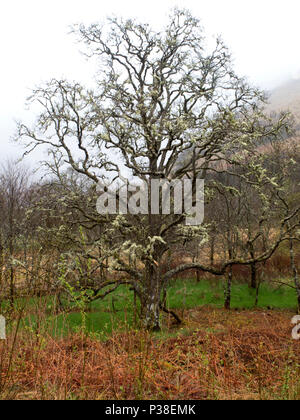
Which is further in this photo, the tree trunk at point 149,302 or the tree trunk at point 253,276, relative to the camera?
the tree trunk at point 253,276

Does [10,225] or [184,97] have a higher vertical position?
[184,97]

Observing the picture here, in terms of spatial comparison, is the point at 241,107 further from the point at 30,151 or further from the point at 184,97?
the point at 30,151

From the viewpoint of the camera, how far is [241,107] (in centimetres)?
1338

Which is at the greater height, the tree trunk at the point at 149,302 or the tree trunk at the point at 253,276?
the tree trunk at the point at 149,302

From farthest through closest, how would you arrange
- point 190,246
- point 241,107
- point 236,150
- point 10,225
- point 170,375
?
1. point 190,246
2. point 10,225
3. point 241,107
4. point 236,150
5. point 170,375

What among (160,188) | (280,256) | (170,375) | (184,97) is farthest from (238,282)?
Result: (170,375)

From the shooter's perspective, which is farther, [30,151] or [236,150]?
[30,151]

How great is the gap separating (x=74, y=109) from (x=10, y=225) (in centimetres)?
739

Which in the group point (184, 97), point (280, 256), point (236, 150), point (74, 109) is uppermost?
point (184, 97)

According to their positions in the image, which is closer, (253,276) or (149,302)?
(149,302)

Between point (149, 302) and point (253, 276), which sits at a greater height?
point (149, 302)

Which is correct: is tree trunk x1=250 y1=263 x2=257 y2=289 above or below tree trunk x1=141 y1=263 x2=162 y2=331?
below

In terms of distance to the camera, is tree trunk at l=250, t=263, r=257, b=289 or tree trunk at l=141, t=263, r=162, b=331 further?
tree trunk at l=250, t=263, r=257, b=289
